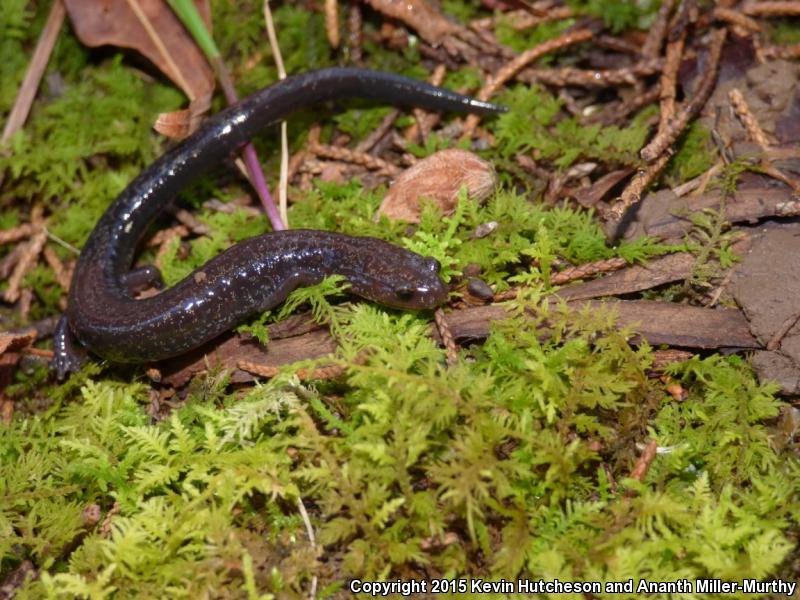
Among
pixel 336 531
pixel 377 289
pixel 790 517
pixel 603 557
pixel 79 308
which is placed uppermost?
pixel 79 308

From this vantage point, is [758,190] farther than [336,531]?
Yes

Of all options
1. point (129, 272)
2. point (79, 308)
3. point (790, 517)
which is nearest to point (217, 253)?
point (129, 272)

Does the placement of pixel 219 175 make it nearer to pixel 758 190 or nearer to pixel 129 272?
pixel 129 272

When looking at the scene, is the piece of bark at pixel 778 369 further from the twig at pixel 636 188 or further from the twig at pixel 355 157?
the twig at pixel 355 157

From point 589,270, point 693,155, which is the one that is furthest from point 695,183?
point 589,270

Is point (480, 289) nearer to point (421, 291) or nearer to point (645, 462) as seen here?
point (421, 291)

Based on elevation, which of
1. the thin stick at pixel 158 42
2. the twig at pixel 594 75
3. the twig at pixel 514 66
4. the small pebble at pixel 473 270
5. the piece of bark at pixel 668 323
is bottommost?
the piece of bark at pixel 668 323

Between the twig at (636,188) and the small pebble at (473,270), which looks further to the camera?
the small pebble at (473,270)

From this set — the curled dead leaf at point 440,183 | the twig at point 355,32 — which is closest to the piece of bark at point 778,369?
the curled dead leaf at point 440,183
